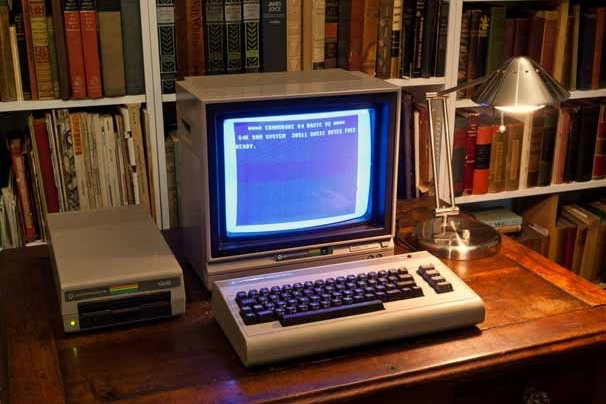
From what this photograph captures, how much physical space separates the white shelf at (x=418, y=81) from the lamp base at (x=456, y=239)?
513mm

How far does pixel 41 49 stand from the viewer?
1.67 metres

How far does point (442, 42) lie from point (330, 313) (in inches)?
42.0

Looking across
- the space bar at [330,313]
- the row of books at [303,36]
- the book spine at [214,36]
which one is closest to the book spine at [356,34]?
the row of books at [303,36]

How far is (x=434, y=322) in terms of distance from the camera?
1.18 m

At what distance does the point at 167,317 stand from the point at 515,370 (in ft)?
1.84

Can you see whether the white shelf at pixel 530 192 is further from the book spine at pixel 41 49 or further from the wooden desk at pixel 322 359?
the book spine at pixel 41 49

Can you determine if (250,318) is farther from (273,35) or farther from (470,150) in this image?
(470,150)

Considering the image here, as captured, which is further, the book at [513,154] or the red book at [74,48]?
the book at [513,154]

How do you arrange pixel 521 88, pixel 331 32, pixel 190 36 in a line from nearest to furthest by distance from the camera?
pixel 521 88 < pixel 190 36 < pixel 331 32

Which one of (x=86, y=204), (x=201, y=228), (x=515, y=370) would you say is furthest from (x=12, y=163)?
(x=515, y=370)

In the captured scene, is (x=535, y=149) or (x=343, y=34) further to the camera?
(x=535, y=149)

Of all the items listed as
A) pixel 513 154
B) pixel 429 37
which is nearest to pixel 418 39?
pixel 429 37

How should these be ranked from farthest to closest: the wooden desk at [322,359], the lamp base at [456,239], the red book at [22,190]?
the red book at [22,190] → the lamp base at [456,239] → the wooden desk at [322,359]

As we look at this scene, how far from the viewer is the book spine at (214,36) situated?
176 centimetres
